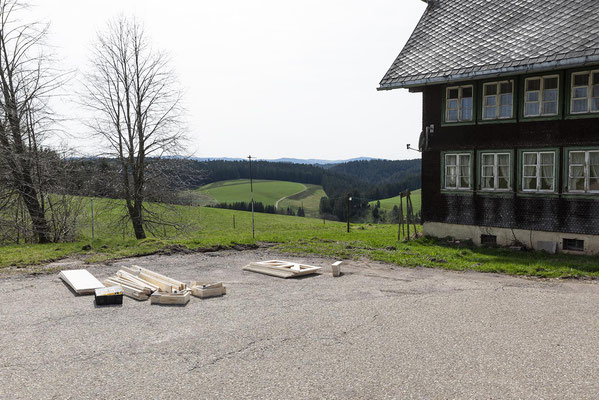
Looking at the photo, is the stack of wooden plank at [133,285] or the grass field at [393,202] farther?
the grass field at [393,202]

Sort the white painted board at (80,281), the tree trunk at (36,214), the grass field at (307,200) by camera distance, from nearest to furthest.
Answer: the white painted board at (80,281) → the tree trunk at (36,214) → the grass field at (307,200)

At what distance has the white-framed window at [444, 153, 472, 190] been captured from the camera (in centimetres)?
1831

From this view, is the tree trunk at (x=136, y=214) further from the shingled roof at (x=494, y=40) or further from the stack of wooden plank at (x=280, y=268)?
the shingled roof at (x=494, y=40)

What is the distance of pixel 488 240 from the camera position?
18.0 metres

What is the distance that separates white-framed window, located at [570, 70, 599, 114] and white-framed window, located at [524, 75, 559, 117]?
52 cm

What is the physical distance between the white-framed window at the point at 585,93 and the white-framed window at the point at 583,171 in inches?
56.2

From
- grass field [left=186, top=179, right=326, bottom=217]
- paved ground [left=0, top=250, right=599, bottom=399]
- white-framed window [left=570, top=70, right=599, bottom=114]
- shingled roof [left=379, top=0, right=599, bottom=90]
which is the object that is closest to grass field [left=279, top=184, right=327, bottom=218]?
grass field [left=186, top=179, right=326, bottom=217]

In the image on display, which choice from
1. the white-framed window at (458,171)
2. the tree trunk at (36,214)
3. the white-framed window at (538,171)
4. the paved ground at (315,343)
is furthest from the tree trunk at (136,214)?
the white-framed window at (538,171)

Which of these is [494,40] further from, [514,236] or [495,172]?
[514,236]

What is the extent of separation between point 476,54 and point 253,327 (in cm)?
1419

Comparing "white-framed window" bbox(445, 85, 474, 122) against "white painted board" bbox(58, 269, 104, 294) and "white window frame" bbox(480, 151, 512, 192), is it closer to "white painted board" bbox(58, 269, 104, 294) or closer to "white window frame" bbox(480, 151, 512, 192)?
"white window frame" bbox(480, 151, 512, 192)

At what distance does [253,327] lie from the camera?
27.7 feet

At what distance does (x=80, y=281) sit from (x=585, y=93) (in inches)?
655

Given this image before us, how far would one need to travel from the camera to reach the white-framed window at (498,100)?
17.1m
